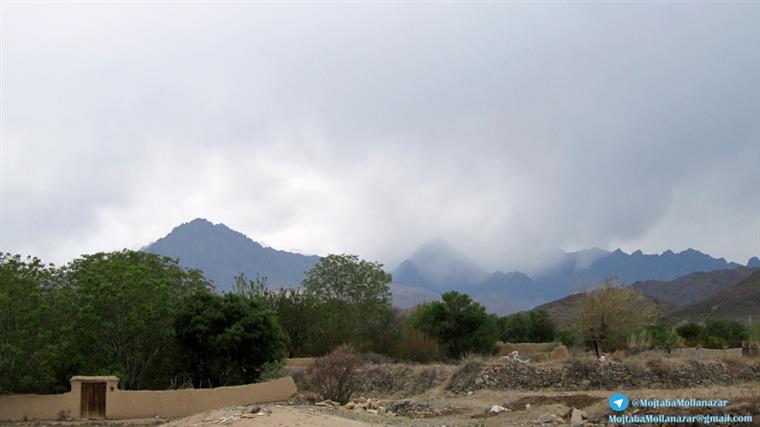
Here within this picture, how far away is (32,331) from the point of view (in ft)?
89.6

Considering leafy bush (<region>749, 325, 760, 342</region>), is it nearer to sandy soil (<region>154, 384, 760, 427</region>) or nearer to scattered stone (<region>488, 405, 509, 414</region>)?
sandy soil (<region>154, 384, 760, 427</region>)

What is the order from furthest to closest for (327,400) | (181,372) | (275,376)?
(275,376), (181,372), (327,400)

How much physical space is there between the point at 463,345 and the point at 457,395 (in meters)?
18.1

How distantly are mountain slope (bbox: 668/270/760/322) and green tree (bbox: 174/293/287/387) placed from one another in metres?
70.3

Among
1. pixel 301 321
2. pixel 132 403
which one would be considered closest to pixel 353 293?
pixel 301 321

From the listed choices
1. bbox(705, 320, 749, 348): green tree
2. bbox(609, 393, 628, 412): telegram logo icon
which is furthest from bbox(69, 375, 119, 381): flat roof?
bbox(705, 320, 749, 348): green tree

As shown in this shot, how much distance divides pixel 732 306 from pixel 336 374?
80.3 metres

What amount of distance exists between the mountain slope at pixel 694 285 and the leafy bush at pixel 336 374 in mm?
140182

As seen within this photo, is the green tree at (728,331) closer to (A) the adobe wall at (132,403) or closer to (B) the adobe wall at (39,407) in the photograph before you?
(A) the adobe wall at (132,403)

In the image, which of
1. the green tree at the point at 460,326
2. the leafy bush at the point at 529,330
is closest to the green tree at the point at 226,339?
the green tree at the point at 460,326

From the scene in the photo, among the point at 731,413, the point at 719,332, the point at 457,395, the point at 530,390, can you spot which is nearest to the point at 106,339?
the point at 457,395

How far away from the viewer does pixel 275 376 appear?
36375 mm

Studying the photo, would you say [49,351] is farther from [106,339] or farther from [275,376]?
[275,376]

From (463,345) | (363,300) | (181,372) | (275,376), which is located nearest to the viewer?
(181,372)
